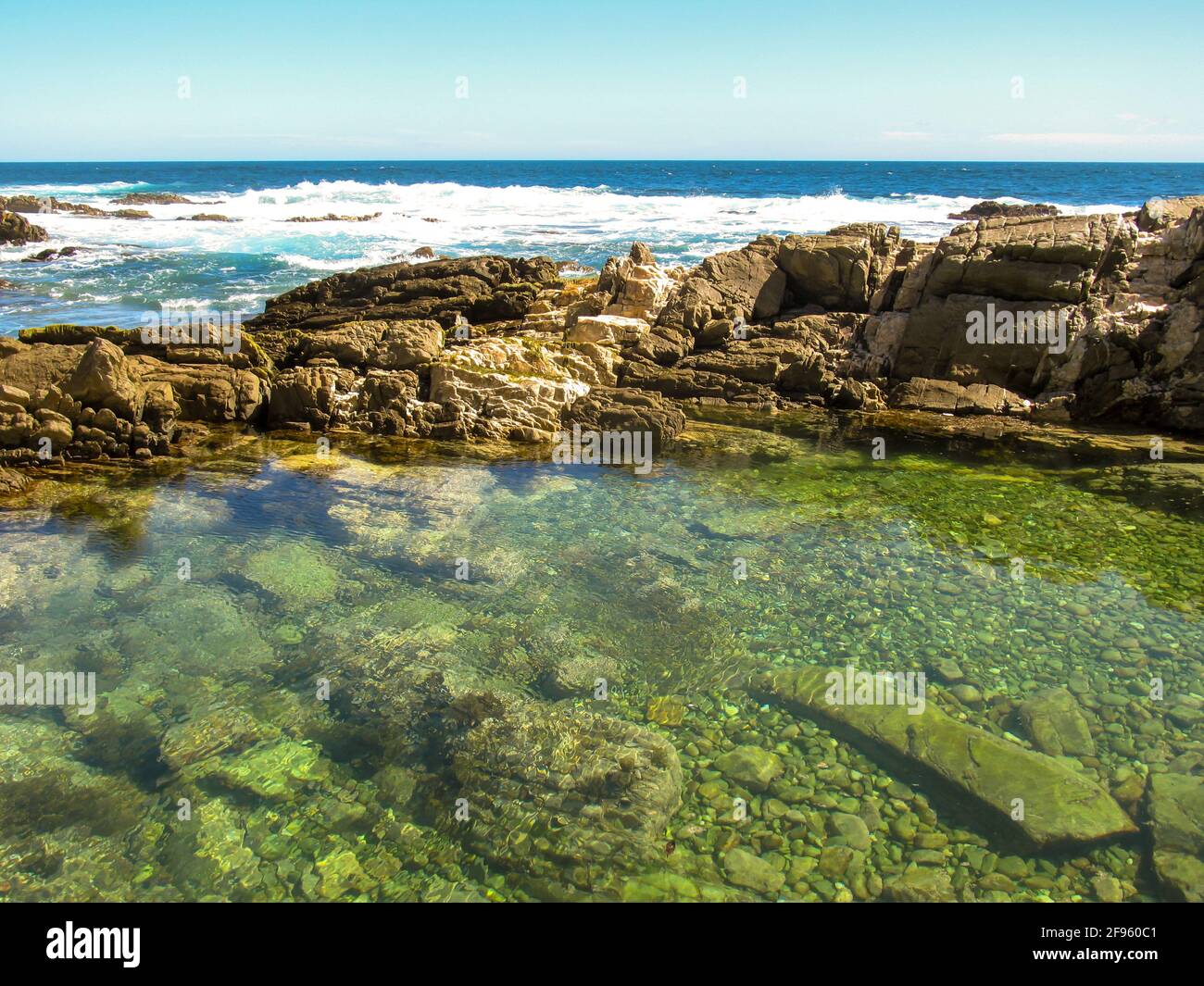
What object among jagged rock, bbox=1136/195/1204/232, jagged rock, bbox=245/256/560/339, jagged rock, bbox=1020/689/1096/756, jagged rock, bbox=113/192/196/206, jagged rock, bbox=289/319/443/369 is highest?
jagged rock, bbox=113/192/196/206

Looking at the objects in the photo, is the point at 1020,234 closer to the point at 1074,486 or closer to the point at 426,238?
the point at 1074,486

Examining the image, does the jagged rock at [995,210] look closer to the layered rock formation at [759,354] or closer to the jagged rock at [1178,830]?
the layered rock formation at [759,354]

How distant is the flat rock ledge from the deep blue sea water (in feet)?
86.4

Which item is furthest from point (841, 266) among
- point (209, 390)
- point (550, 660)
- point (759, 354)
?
point (209, 390)

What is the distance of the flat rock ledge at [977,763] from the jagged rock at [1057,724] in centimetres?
36

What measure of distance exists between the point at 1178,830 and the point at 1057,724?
58.6 inches

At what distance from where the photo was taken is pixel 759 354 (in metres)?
19.5

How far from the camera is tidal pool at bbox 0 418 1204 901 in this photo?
6266 mm

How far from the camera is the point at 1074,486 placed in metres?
13.9

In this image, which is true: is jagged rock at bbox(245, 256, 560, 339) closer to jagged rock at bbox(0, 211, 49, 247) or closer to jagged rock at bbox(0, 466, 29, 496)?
jagged rock at bbox(0, 466, 29, 496)

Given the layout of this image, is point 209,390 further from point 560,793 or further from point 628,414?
point 560,793

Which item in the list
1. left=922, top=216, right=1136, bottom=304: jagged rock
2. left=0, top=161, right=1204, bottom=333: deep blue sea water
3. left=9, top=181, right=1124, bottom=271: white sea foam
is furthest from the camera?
left=9, top=181, right=1124, bottom=271: white sea foam

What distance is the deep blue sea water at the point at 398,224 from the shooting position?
32562mm

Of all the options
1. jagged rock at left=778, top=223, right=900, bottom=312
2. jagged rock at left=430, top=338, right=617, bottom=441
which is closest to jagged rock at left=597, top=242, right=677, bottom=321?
jagged rock at left=430, top=338, right=617, bottom=441
